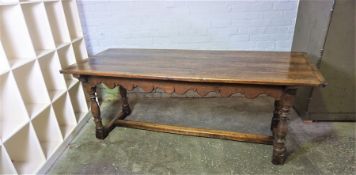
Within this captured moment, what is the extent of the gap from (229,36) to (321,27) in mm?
888

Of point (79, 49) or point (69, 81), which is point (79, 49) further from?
point (69, 81)

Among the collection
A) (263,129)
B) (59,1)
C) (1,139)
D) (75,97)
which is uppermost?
(59,1)

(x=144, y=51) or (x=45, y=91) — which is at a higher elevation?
(x=144, y=51)

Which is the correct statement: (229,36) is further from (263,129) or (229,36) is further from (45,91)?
(45,91)

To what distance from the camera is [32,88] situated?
5.80 feet

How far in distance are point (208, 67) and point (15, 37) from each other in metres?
1.39

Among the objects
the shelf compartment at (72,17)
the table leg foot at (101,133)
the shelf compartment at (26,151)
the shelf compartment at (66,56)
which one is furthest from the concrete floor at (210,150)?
the shelf compartment at (72,17)

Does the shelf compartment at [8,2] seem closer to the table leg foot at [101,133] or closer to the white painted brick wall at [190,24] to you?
the white painted brick wall at [190,24]

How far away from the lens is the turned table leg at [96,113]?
191 centimetres

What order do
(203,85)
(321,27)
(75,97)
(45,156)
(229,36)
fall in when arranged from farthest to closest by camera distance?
1. (229,36)
2. (75,97)
3. (321,27)
4. (45,156)
5. (203,85)

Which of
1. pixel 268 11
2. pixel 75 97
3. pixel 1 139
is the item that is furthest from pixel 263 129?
pixel 1 139

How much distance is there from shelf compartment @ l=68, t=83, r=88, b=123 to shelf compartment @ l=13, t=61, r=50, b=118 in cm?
43

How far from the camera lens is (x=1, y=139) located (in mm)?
1398

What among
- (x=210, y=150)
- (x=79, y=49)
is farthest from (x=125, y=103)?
(x=210, y=150)
